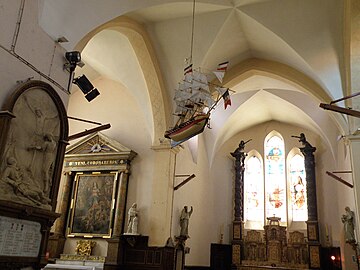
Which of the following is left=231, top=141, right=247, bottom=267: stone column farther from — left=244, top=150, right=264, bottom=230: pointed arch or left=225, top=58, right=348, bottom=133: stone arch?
left=225, top=58, right=348, bottom=133: stone arch

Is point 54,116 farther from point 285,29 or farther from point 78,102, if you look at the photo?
point 78,102

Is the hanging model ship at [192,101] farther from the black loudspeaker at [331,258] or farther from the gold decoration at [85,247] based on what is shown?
the black loudspeaker at [331,258]

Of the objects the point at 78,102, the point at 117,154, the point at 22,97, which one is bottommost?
the point at 22,97

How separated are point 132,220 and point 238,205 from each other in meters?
6.58

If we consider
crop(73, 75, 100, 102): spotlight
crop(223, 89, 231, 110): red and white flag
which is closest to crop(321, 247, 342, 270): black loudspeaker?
crop(223, 89, 231, 110): red and white flag

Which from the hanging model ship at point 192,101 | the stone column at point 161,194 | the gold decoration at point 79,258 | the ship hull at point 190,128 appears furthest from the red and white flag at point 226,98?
the gold decoration at point 79,258

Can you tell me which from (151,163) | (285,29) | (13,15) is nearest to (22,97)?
(13,15)

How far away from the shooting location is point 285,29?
9.80 metres

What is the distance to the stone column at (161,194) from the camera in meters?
10.6

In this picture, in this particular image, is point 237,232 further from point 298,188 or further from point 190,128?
point 190,128

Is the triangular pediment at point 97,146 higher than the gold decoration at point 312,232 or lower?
higher

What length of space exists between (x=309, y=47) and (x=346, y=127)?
7.75ft

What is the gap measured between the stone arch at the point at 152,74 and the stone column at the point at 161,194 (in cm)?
52

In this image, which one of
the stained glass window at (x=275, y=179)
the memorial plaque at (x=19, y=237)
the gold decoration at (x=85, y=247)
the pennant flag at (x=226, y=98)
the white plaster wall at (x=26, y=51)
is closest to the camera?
the memorial plaque at (x=19, y=237)
